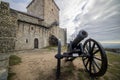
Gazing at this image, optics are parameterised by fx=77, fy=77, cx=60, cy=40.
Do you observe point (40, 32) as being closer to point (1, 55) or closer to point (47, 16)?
point (47, 16)

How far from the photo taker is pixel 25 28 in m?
14.0

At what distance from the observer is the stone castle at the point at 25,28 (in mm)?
3188

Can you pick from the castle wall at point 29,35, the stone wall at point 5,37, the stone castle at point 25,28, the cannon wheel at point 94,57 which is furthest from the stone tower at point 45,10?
the cannon wheel at point 94,57

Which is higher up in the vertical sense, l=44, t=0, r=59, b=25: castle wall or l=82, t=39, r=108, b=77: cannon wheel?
l=44, t=0, r=59, b=25: castle wall

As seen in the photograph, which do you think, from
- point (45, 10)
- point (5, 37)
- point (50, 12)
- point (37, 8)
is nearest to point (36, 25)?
point (45, 10)

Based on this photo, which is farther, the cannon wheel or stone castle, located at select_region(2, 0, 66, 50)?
stone castle, located at select_region(2, 0, 66, 50)

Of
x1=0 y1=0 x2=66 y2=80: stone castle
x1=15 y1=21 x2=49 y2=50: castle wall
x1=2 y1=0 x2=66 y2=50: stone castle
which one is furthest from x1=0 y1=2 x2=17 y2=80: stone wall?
x1=15 y1=21 x2=49 y2=50: castle wall

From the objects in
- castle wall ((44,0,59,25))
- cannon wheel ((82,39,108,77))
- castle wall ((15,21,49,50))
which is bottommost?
cannon wheel ((82,39,108,77))

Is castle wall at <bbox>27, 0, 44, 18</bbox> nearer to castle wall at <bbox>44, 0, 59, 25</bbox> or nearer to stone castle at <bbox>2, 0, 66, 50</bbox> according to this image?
stone castle at <bbox>2, 0, 66, 50</bbox>

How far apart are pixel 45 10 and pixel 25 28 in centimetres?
902

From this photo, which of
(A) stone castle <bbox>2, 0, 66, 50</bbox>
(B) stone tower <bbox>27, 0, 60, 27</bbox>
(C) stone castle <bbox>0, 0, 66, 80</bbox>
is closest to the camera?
(C) stone castle <bbox>0, 0, 66, 80</bbox>

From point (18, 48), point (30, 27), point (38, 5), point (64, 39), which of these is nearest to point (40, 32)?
point (30, 27)

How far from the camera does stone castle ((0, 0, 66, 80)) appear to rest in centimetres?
319

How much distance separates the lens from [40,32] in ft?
55.5
